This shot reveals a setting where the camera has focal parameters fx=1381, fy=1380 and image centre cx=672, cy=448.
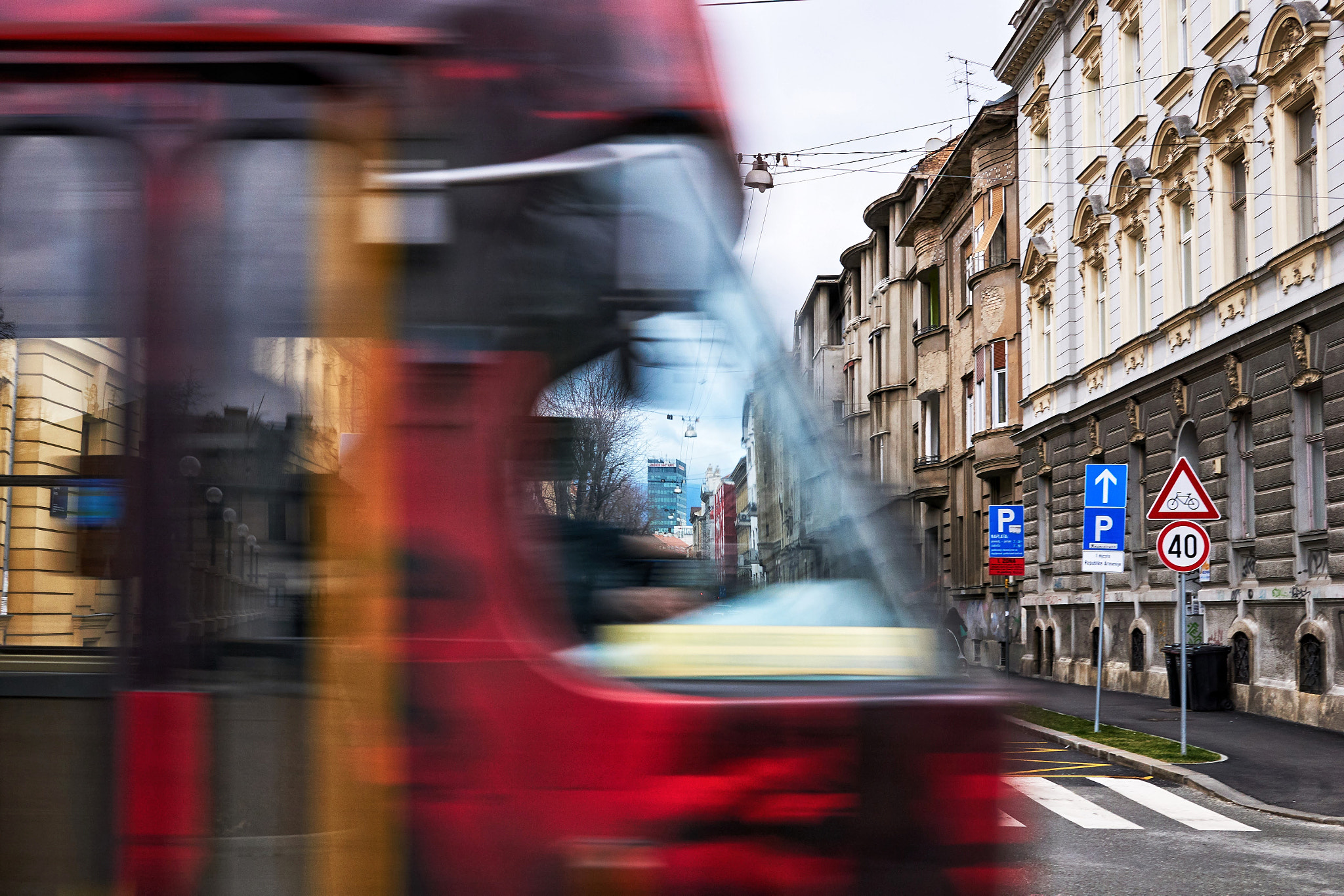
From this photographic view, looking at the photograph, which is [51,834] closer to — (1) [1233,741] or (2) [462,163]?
(2) [462,163]

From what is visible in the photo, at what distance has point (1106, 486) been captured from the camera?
59.7 feet

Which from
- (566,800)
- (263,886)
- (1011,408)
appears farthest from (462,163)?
(1011,408)

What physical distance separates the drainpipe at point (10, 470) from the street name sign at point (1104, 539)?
50.1 ft

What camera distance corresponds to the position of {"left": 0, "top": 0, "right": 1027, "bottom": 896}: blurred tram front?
2.83m

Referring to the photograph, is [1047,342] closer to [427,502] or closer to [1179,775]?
[1179,775]

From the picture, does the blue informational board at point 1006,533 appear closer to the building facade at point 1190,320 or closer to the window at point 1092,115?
the building facade at point 1190,320

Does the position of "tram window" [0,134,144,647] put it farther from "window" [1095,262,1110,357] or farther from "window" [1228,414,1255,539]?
"window" [1095,262,1110,357]

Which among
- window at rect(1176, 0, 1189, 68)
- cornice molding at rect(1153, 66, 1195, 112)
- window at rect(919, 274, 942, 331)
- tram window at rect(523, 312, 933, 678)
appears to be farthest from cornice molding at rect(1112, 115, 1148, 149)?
tram window at rect(523, 312, 933, 678)

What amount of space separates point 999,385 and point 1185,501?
21.6 m

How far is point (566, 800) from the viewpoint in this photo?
9.25 feet

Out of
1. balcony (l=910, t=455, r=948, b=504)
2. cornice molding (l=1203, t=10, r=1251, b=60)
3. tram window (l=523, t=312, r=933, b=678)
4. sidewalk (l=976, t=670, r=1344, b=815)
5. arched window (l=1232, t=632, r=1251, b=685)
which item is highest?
cornice molding (l=1203, t=10, r=1251, b=60)

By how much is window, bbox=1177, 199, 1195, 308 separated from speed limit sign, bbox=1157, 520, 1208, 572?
32.8 ft

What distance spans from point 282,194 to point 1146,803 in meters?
10.0

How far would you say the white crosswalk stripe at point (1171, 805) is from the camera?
33.5 ft
